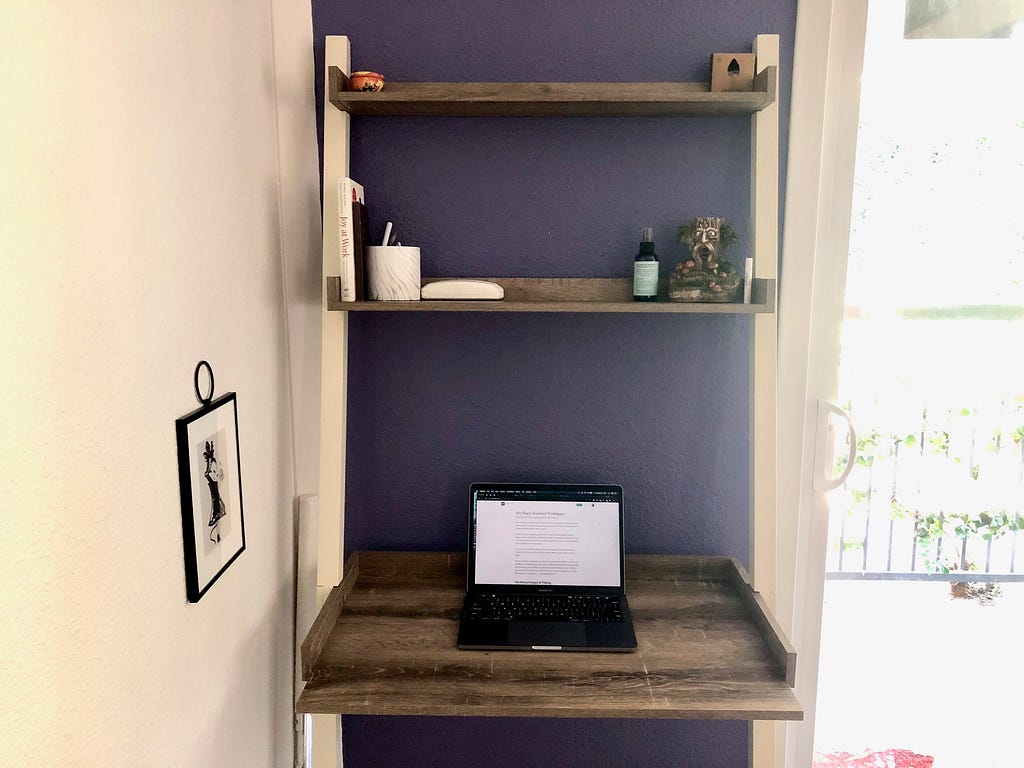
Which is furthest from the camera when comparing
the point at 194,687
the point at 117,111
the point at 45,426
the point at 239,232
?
the point at 239,232

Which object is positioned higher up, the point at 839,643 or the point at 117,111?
the point at 117,111

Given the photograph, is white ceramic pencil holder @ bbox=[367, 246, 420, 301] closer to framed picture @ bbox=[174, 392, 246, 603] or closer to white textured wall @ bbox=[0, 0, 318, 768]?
white textured wall @ bbox=[0, 0, 318, 768]

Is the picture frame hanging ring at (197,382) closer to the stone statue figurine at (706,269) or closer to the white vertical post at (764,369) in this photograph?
the stone statue figurine at (706,269)

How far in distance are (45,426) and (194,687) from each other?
56 centimetres

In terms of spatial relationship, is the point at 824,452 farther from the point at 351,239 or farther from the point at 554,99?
the point at 351,239

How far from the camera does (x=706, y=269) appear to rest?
1.50 m

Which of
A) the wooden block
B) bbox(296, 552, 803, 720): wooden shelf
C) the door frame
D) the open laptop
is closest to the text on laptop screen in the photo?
the open laptop

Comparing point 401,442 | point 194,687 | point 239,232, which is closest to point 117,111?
point 239,232

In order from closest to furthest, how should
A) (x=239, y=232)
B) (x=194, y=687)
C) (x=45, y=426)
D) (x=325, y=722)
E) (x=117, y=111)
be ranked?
(x=45, y=426), (x=117, y=111), (x=194, y=687), (x=239, y=232), (x=325, y=722)

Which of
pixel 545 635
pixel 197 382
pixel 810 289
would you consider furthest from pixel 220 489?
pixel 810 289

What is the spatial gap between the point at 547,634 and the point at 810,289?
927mm

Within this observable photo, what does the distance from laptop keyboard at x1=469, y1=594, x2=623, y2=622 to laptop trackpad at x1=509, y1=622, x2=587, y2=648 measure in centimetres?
2

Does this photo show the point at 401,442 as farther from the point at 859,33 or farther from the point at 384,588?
the point at 859,33

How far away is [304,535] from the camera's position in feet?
5.41
